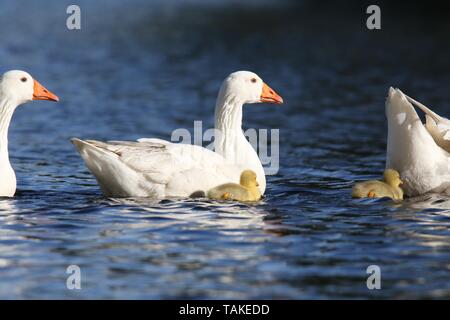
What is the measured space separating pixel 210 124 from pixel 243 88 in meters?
8.86

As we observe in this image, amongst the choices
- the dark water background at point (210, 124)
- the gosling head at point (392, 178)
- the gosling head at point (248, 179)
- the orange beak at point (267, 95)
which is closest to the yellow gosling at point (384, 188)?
the gosling head at point (392, 178)

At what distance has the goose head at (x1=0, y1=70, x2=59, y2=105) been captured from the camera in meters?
13.0

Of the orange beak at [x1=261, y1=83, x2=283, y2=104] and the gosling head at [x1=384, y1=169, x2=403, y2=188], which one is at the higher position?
the orange beak at [x1=261, y1=83, x2=283, y2=104]

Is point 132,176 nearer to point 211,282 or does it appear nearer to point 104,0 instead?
point 211,282

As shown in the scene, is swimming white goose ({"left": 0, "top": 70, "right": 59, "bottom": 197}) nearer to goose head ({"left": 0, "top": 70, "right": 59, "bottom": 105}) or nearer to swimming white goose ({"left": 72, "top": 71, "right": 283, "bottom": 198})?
goose head ({"left": 0, "top": 70, "right": 59, "bottom": 105})

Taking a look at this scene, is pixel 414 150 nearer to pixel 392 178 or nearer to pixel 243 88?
pixel 392 178

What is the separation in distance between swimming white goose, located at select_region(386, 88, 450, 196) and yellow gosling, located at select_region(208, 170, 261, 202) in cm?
194

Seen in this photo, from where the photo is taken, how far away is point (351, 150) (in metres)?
18.3

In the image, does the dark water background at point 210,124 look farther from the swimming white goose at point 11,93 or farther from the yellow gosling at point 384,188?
the swimming white goose at point 11,93

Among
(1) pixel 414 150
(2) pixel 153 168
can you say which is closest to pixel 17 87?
(2) pixel 153 168

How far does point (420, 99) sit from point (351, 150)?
308 inches

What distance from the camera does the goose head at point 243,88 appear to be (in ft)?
43.3

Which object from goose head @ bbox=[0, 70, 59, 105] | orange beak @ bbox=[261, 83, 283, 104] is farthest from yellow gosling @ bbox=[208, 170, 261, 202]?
goose head @ bbox=[0, 70, 59, 105]

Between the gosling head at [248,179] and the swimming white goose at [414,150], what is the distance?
74.7 inches
